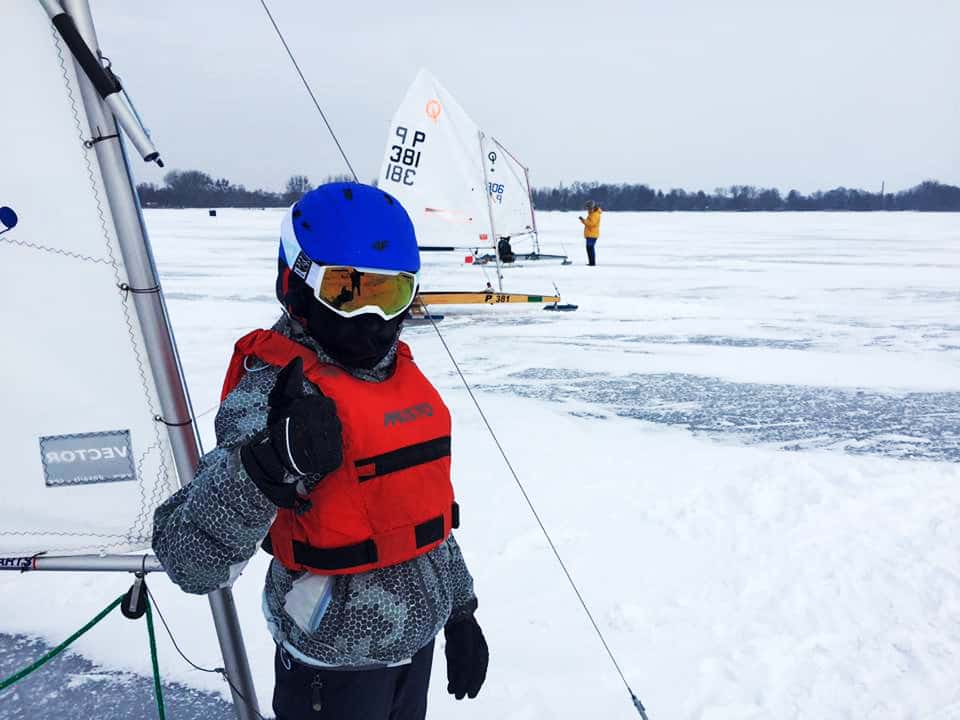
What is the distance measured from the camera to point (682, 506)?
13.6 ft

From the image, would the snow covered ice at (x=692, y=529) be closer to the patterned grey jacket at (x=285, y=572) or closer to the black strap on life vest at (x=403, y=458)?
the patterned grey jacket at (x=285, y=572)

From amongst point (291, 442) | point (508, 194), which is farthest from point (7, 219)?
point (508, 194)

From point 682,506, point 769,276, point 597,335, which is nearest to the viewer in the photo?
point 682,506

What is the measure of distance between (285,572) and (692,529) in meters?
2.90

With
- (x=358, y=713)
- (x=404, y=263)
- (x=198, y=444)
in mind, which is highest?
(x=404, y=263)

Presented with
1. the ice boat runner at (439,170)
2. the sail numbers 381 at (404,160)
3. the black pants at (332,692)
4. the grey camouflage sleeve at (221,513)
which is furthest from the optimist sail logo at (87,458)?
the sail numbers 381 at (404,160)

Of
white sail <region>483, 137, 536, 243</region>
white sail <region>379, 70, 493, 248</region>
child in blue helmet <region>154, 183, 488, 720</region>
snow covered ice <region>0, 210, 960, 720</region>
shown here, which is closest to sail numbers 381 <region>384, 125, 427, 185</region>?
white sail <region>379, 70, 493, 248</region>

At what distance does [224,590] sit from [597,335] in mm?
8056

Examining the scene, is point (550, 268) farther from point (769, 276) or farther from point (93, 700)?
point (93, 700)

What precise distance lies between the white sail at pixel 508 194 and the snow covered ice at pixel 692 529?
5.45 m

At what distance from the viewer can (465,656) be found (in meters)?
1.70

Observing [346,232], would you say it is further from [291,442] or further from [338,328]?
[291,442]

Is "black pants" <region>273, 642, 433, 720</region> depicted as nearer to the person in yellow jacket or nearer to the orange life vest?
the orange life vest

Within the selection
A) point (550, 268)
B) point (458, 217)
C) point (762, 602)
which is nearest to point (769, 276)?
point (550, 268)
